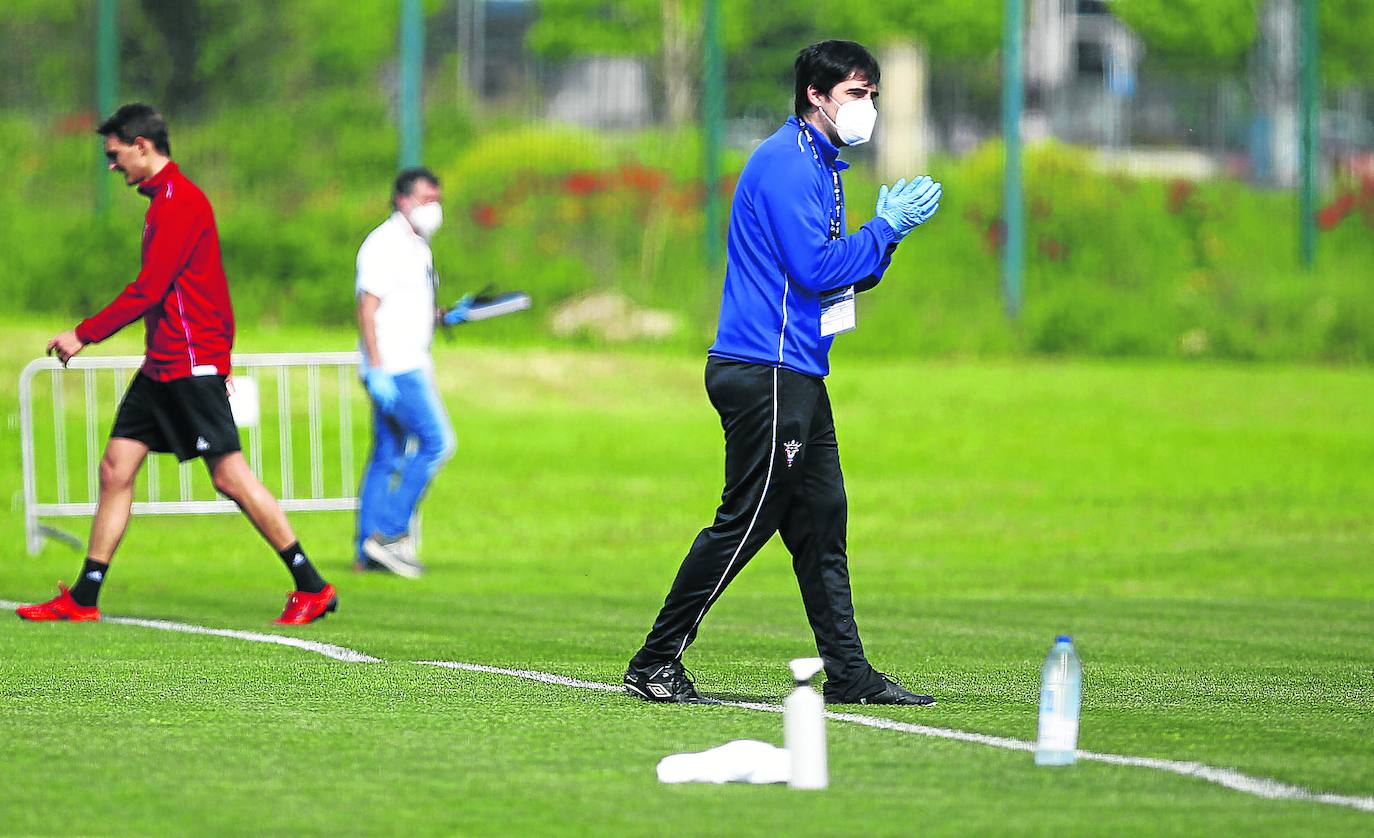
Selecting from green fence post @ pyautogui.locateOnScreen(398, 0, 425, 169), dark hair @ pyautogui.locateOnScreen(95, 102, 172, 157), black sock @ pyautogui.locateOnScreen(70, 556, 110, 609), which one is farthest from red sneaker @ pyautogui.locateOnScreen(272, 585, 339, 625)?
green fence post @ pyautogui.locateOnScreen(398, 0, 425, 169)

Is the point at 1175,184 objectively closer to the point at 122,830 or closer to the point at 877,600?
the point at 877,600

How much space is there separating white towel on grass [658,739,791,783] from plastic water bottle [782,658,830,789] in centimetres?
5

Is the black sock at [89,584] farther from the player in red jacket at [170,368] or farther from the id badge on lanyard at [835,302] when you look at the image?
the id badge on lanyard at [835,302]

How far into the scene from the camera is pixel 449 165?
93.3 ft

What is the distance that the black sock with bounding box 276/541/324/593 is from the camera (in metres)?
10.2

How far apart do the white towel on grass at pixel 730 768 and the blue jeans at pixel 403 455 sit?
727cm

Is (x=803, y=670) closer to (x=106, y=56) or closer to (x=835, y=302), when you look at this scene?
(x=835, y=302)

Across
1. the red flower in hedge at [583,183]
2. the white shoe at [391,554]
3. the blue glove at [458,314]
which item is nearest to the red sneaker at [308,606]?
the white shoe at [391,554]

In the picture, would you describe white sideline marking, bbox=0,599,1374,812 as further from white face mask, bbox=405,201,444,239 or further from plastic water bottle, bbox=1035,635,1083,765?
white face mask, bbox=405,201,444,239

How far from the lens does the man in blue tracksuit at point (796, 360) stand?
7.52 meters

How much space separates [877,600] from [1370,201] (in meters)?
19.0

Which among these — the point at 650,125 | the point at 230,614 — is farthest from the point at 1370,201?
the point at 230,614

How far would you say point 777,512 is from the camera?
7.66m

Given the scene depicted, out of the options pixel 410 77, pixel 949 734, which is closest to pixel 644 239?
pixel 410 77
